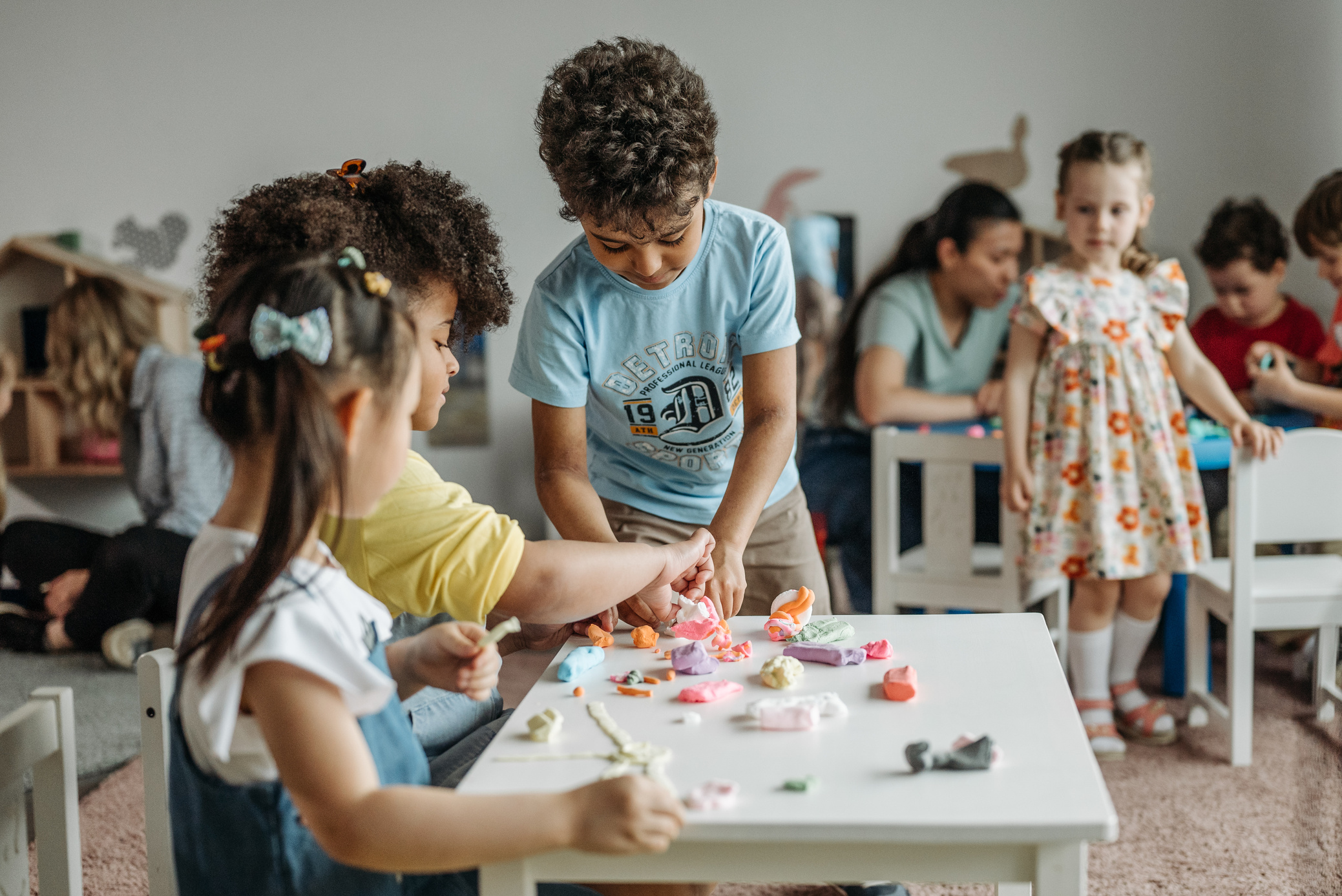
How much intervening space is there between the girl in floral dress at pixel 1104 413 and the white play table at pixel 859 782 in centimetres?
126

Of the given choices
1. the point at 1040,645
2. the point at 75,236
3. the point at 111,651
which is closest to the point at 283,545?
the point at 1040,645

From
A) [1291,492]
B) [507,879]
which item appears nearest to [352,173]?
[507,879]

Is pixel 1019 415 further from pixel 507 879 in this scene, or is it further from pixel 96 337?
pixel 96 337

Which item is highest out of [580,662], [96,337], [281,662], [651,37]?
[651,37]

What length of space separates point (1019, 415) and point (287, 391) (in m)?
1.75

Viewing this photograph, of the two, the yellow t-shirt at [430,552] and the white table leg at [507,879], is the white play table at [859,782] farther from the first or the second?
the yellow t-shirt at [430,552]

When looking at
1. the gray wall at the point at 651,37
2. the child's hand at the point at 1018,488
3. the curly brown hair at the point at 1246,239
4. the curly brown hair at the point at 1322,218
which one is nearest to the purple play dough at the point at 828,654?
the child's hand at the point at 1018,488

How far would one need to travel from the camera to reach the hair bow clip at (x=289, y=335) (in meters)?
0.77

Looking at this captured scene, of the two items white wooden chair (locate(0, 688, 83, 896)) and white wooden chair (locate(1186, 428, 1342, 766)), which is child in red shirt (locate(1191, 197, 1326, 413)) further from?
white wooden chair (locate(0, 688, 83, 896))

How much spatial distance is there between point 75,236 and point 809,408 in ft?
8.34

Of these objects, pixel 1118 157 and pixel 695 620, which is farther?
pixel 1118 157

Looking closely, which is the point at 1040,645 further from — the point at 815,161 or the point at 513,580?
the point at 815,161

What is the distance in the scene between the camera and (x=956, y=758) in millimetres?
799

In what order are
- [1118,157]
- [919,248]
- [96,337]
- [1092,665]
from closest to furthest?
[1118,157], [1092,665], [919,248], [96,337]
